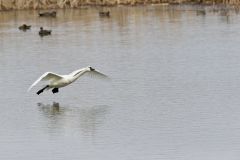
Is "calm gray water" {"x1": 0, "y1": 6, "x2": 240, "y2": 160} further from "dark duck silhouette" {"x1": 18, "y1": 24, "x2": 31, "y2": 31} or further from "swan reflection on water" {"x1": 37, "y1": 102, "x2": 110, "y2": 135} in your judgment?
"dark duck silhouette" {"x1": 18, "y1": 24, "x2": 31, "y2": 31}

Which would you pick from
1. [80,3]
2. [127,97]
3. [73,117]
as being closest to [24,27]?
[80,3]

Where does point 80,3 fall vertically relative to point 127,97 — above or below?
below

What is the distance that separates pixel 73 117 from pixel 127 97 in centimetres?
172

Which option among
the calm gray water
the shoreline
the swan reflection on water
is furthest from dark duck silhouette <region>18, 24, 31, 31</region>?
the swan reflection on water

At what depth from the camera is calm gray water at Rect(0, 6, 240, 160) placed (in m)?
12.7

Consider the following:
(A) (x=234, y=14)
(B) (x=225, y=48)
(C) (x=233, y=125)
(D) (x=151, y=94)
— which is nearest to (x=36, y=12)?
(A) (x=234, y=14)

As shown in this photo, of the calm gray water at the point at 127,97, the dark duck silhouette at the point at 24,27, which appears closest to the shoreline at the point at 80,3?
the dark duck silhouette at the point at 24,27

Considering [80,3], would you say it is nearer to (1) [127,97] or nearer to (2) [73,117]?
(1) [127,97]

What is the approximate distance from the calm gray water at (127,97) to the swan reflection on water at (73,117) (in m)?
0.02

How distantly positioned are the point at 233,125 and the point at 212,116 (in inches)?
32.9

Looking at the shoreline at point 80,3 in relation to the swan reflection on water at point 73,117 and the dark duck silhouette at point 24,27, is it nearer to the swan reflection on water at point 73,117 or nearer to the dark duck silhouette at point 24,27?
the dark duck silhouette at point 24,27

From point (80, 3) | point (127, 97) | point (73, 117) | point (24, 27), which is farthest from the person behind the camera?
point (80, 3)

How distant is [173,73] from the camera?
64.5ft

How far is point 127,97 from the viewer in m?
16.6
